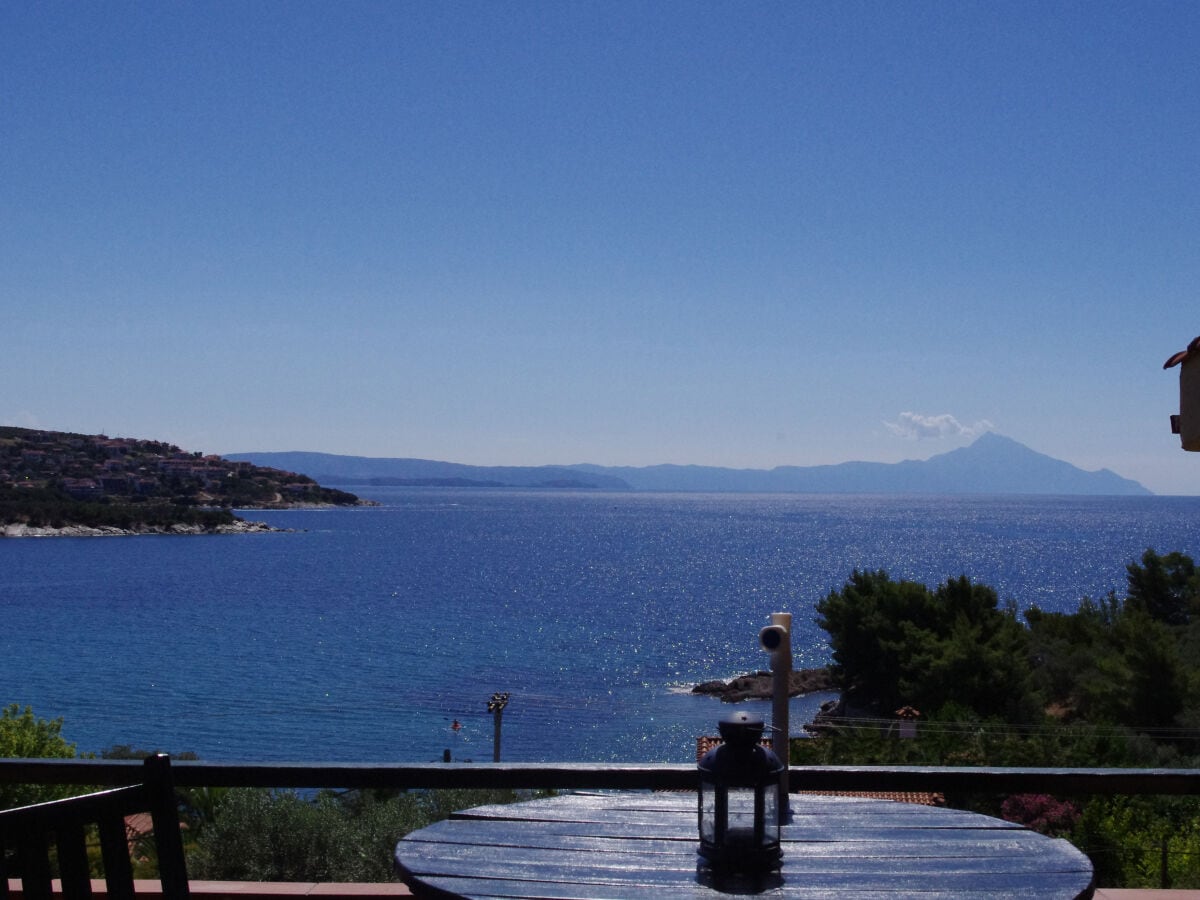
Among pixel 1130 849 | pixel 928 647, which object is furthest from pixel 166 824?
pixel 928 647

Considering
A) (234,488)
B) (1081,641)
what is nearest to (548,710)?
(1081,641)

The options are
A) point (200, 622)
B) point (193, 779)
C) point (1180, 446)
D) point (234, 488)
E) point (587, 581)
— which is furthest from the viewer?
point (234, 488)

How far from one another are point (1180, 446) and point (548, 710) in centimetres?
3045

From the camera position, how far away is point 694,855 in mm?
1919

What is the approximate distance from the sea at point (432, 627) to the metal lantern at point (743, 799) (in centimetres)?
1093

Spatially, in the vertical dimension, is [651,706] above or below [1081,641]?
below

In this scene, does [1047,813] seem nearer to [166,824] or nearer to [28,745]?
[166,824]

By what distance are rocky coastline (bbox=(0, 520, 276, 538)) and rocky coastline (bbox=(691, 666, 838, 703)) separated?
226ft

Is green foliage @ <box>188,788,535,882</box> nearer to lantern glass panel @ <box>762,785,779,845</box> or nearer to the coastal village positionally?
lantern glass panel @ <box>762,785,779,845</box>

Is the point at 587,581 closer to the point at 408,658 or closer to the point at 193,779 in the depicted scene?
the point at 408,658

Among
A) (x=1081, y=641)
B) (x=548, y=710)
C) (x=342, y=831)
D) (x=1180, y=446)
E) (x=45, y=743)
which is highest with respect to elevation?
(x=1180, y=446)

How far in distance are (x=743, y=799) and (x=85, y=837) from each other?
1.02 metres

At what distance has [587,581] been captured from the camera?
64312 mm

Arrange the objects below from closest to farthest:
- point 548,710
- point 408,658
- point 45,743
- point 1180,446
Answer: point 1180,446 → point 45,743 → point 548,710 → point 408,658
